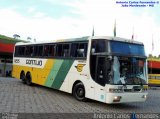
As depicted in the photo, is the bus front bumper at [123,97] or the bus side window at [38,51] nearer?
the bus front bumper at [123,97]

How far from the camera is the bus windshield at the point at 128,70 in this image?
14409 mm

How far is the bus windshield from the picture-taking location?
14.4 meters

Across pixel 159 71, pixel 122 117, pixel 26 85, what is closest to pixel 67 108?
pixel 122 117

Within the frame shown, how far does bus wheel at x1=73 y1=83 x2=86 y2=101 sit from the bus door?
4.14 feet

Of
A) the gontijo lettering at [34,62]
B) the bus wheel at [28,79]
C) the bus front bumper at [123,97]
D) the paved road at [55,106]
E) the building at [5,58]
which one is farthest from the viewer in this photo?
the building at [5,58]

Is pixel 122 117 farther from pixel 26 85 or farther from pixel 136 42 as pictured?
pixel 26 85

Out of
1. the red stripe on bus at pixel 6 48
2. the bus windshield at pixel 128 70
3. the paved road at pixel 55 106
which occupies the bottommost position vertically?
the paved road at pixel 55 106

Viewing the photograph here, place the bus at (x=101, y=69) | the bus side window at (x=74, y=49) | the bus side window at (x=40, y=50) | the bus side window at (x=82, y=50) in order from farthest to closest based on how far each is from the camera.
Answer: the bus side window at (x=40, y=50)
the bus side window at (x=74, y=49)
the bus side window at (x=82, y=50)
the bus at (x=101, y=69)

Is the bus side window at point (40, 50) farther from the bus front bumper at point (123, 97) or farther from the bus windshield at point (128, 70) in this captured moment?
the bus front bumper at point (123, 97)

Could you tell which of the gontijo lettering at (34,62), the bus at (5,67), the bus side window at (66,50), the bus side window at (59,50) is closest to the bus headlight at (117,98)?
the bus side window at (66,50)

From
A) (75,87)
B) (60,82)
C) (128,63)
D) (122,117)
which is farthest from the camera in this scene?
(60,82)

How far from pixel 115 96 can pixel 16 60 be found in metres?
11.7

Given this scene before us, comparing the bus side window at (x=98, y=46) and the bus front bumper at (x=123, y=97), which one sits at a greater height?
the bus side window at (x=98, y=46)

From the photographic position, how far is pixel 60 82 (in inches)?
709
